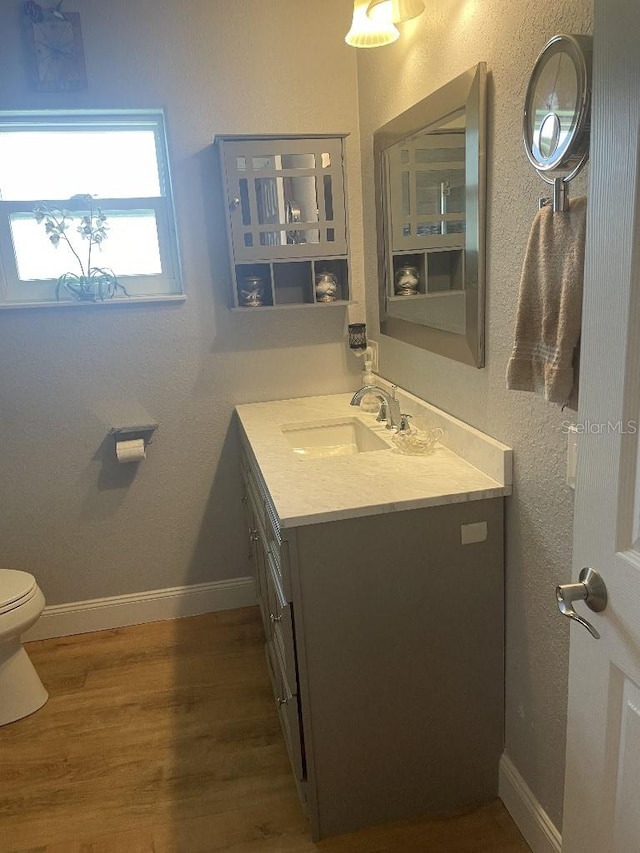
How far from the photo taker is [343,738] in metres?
1.71

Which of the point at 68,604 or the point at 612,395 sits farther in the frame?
the point at 68,604

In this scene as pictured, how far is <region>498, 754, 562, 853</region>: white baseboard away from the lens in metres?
1.61

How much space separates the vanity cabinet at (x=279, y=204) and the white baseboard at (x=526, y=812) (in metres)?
1.79

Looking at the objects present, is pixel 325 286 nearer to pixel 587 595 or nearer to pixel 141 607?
pixel 141 607

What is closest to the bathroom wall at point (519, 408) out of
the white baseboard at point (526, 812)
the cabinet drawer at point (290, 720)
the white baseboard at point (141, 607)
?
the white baseboard at point (526, 812)

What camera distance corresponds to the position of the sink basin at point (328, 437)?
2416mm

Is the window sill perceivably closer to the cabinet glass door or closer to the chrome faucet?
the cabinet glass door

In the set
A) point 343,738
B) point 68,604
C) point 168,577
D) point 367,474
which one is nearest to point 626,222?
point 367,474

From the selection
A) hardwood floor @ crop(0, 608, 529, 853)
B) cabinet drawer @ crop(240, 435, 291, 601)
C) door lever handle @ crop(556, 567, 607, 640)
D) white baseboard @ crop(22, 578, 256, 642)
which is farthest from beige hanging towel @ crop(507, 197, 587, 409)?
white baseboard @ crop(22, 578, 256, 642)

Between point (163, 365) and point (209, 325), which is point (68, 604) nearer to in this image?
Result: point (163, 365)

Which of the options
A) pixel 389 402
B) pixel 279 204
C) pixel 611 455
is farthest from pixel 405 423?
pixel 611 455

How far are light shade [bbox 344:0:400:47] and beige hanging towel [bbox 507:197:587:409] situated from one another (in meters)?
0.98

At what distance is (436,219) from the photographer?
1.91 meters

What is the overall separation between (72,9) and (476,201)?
171 cm
